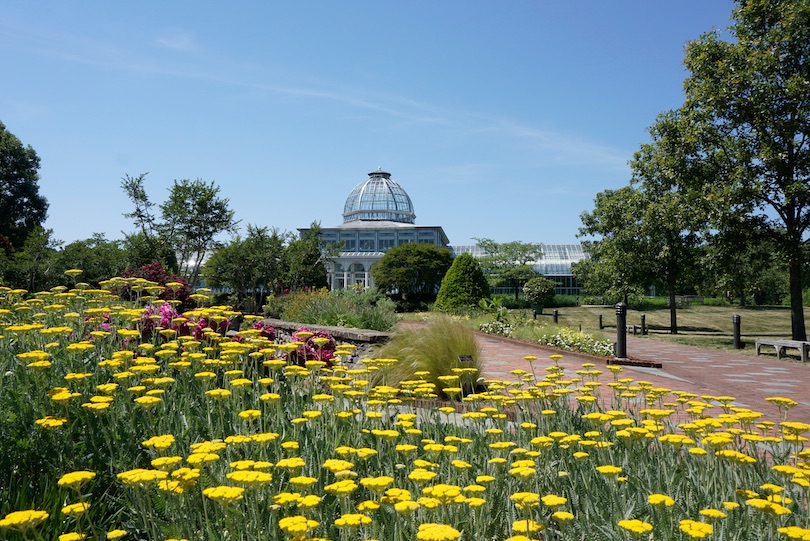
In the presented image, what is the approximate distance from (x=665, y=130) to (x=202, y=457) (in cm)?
2001

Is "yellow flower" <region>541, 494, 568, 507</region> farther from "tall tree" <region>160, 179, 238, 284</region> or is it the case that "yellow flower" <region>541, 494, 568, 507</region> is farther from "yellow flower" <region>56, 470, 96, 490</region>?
"tall tree" <region>160, 179, 238, 284</region>

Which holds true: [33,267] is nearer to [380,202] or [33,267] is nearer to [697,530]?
[697,530]

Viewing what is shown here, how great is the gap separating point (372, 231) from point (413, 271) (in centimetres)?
2663

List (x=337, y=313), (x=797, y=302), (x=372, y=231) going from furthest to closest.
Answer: (x=372, y=231), (x=797, y=302), (x=337, y=313)

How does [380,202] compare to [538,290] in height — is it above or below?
above

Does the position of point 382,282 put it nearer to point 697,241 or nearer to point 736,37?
point 697,241

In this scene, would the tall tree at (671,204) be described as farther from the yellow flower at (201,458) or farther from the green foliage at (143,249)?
the green foliage at (143,249)

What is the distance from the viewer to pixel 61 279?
70.1 feet

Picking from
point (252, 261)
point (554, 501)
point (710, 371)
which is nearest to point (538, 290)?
point (252, 261)

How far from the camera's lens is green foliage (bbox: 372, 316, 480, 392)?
21.7 ft

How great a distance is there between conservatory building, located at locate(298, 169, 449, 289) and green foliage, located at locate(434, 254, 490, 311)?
41.2m

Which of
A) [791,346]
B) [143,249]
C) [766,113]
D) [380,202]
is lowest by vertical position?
[791,346]

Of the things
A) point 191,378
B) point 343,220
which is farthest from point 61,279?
point 343,220

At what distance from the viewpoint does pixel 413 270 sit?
142 ft
